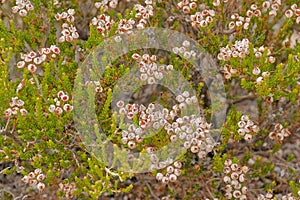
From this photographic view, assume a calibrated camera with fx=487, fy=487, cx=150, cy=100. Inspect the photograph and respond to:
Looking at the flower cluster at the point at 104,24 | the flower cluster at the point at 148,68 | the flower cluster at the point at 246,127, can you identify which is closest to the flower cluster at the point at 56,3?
the flower cluster at the point at 104,24

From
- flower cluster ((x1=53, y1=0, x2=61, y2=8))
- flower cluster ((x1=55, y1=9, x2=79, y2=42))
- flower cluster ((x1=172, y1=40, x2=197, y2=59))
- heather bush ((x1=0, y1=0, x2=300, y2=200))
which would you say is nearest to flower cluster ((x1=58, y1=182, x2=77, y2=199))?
heather bush ((x1=0, y1=0, x2=300, y2=200))

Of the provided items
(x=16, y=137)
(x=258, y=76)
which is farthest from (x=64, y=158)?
(x=258, y=76)

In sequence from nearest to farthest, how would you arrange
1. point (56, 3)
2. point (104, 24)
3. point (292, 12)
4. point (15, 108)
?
point (15, 108), point (104, 24), point (292, 12), point (56, 3)

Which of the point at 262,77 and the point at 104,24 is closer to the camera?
the point at 262,77

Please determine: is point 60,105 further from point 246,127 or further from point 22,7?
point 246,127

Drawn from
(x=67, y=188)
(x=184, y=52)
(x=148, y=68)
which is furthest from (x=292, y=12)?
(x=67, y=188)

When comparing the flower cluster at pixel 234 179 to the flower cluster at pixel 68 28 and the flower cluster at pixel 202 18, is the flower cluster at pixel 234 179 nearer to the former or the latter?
the flower cluster at pixel 202 18

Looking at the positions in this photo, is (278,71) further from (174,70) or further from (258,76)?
(174,70)
